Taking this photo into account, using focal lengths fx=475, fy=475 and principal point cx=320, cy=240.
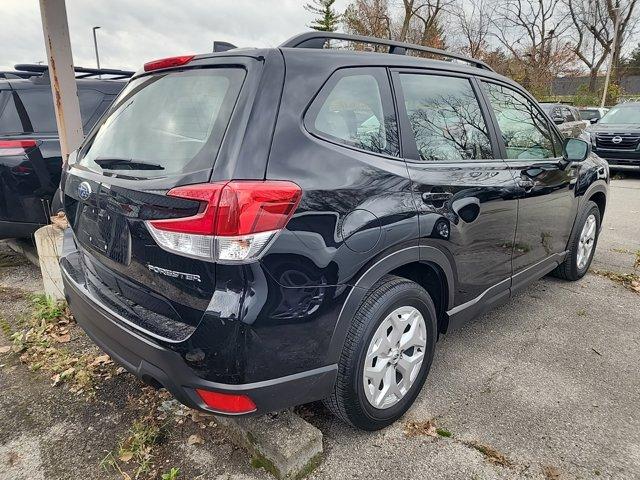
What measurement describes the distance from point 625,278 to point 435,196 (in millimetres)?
3278

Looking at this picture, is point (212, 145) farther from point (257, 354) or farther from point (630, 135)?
point (630, 135)

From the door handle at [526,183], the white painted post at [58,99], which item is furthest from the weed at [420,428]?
the white painted post at [58,99]

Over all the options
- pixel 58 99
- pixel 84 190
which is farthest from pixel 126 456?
pixel 58 99

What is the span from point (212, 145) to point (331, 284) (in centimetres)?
71

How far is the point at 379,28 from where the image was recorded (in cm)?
2678

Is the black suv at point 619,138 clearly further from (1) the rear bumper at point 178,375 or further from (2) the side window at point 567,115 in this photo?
(1) the rear bumper at point 178,375

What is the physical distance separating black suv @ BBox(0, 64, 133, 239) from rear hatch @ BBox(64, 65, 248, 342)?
208 cm

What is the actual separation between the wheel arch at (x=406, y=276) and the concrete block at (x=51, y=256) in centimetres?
257

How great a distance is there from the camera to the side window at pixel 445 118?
246 centimetres

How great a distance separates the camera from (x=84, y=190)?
2234 mm

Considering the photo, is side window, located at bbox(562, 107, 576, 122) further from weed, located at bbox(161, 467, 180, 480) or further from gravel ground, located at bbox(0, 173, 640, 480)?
weed, located at bbox(161, 467, 180, 480)

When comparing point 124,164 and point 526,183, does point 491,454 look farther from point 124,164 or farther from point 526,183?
point 124,164

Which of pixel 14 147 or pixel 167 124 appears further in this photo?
pixel 14 147

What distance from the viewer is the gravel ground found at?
2184mm
